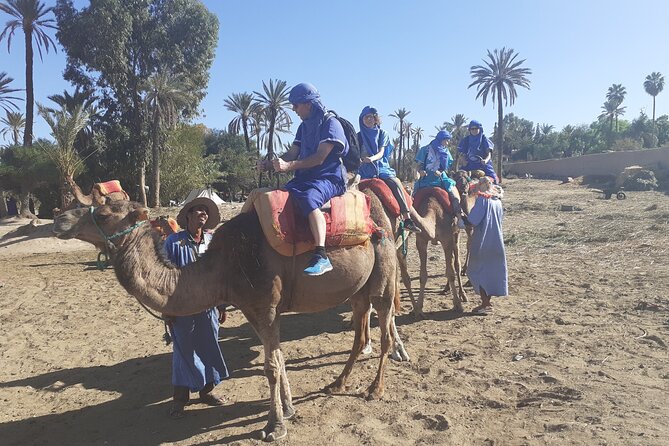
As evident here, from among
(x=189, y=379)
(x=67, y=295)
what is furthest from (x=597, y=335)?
(x=67, y=295)

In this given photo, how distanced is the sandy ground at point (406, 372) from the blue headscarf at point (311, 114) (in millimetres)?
2616

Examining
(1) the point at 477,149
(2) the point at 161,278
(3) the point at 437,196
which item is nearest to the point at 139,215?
(2) the point at 161,278

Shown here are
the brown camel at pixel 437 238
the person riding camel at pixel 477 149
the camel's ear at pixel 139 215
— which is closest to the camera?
the camel's ear at pixel 139 215

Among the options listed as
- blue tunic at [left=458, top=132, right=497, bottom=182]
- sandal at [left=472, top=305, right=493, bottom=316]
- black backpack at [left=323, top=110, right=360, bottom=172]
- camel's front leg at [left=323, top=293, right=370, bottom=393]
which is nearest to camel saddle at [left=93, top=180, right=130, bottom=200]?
black backpack at [left=323, top=110, right=360, bottom=172]

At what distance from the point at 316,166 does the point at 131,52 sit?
109 ft

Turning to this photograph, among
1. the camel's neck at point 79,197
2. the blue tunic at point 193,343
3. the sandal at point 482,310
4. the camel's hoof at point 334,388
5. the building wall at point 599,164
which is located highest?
the building wall at point 599,164

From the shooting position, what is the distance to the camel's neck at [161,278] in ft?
12.0

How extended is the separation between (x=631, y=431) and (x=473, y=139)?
23.5 ft

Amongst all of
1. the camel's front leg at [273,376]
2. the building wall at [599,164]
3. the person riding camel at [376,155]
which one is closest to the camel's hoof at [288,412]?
the camel's front leg at [273,376]

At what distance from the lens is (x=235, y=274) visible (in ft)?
13.4

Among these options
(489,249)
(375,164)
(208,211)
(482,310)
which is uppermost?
(375,164)

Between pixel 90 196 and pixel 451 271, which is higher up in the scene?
pixel 90 196

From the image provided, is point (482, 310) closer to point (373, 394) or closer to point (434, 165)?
point (434, 165)

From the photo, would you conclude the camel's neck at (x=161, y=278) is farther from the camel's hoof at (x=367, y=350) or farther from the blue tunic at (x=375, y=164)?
the blue tunic at (x=375, y=164)
